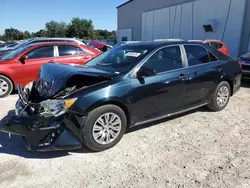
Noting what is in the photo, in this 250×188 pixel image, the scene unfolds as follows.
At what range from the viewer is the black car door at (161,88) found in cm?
354

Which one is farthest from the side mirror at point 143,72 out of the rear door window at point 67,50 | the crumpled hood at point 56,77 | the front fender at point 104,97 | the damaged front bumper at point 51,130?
the rear door window at point 67,50

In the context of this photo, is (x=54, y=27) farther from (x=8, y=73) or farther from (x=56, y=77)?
(x=56, y=77)

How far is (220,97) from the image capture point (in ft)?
16.3

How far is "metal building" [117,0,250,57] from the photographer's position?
14453 mm

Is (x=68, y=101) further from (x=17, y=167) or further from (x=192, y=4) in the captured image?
(x=192, y=4)

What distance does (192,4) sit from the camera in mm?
17922

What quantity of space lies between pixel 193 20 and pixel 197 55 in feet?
49.2

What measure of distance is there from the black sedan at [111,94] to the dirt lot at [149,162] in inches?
10.8

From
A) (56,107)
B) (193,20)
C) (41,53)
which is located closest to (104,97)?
(56,107)

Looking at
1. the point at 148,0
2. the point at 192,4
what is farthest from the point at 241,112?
the point at 148,0

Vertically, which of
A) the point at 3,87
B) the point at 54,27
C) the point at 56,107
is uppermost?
the point at 54,27

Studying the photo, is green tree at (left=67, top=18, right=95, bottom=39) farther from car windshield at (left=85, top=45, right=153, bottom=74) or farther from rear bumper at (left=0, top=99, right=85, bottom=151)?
rear bumper at (left=0, top=99, right=85, bottom=151)

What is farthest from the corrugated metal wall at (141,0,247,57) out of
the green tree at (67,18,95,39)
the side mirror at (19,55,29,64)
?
the green tree at (67,18,95,39)

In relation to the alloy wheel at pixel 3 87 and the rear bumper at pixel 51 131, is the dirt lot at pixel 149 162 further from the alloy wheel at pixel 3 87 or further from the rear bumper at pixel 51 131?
the alloy wheel at pixel 3 87
